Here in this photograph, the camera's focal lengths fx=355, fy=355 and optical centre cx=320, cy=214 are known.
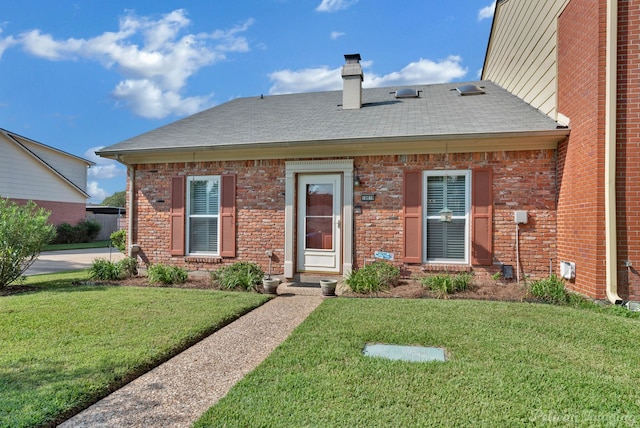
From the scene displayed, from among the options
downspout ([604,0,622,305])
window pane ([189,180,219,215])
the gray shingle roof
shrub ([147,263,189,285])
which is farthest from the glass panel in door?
downspout ([604,0,622,305])

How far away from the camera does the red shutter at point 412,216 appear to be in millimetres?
7121

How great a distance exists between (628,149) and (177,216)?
8.55 metres

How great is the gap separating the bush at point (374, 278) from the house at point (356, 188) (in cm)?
30

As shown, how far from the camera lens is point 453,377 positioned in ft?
9.91

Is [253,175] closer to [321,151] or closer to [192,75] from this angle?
[321,151]

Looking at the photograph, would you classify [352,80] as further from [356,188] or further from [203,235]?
[203,235]

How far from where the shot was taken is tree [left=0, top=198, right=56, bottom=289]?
6.89m

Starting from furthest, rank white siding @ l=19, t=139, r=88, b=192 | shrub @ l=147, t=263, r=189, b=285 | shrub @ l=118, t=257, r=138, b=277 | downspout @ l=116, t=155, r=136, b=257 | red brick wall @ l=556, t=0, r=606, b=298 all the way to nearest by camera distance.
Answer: white siding @ l=19, t=139, r=88, b=192, downspout @ l=116, t=155, r=136, b=257, shrub @ l=118, t=257, r=138, b=277, shrub @ l=147, t=263, r=189, b=285, red brick wall @ l=556, t=0, r=606, b=298

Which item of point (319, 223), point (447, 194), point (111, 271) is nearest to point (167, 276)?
point (111, 271)

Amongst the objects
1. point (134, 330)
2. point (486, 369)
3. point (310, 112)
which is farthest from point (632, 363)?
point (310, 112)

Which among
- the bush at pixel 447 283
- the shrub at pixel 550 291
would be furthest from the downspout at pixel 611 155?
the bush at pixel 447 283

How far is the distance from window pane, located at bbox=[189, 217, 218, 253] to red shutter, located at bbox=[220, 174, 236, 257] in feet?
0.85

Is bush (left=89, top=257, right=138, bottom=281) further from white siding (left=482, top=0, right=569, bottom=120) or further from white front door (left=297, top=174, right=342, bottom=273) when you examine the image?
white siding (left=482, top=0, right=569, bottom=120)

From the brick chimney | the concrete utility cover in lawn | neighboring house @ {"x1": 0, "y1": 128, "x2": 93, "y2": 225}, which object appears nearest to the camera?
the concrete utility cover in lawn
